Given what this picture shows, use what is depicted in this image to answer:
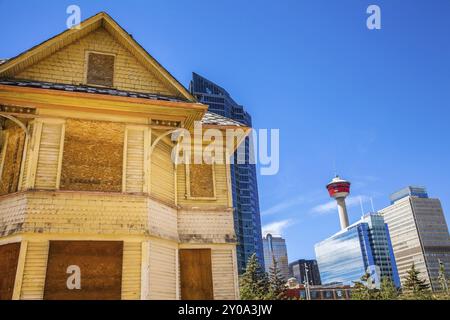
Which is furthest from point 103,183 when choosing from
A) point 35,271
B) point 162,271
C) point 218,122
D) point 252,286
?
point 252,286

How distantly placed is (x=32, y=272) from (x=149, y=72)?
9.03m

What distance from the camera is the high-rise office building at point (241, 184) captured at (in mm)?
148125

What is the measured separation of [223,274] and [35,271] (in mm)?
6717

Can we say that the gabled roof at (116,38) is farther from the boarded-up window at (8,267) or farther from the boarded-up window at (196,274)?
the boarded-up window at (8,267)

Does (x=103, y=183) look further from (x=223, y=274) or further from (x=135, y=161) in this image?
(x=223, y=274)

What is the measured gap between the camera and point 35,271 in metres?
11.4

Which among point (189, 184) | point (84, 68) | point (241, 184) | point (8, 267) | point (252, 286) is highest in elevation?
point (241, 184)

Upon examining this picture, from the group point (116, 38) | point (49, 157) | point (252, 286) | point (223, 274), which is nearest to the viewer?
point (49, 157)

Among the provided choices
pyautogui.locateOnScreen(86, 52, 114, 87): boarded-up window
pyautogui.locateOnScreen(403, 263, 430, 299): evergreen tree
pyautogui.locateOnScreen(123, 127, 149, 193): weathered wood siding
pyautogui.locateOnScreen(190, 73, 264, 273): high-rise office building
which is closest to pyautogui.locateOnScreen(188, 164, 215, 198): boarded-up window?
pyautogui.locateOnScreen(123, 127, 149, 193): weathered wood siding

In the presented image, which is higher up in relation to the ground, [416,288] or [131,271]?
[416,288]

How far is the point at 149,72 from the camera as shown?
52.9ft

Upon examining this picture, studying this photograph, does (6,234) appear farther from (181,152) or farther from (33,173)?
(181,152)

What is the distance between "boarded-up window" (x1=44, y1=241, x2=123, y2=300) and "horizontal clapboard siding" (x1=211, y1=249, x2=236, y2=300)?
12.9 ft
